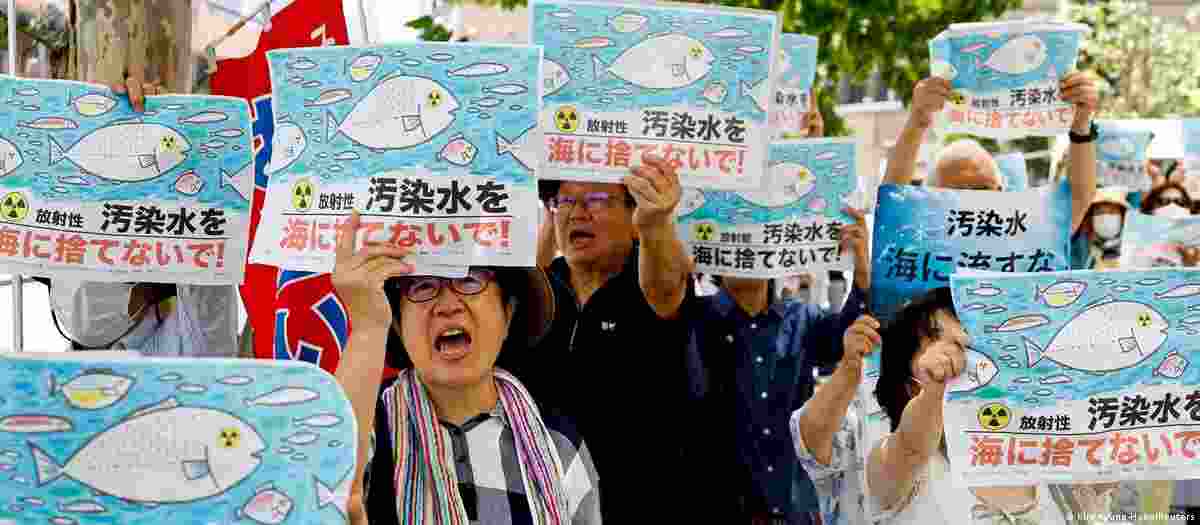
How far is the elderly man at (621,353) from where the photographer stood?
381 centimetres

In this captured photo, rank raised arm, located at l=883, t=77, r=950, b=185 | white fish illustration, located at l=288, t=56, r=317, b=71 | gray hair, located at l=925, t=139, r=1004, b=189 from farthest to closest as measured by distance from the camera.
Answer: gray hair, located at l=925, t=139, r=1004, b=189 → raised arm, located at l=883, t=77, r=950, b=185 → white fish illustration, located at l=288, t=56, r=317, b=71

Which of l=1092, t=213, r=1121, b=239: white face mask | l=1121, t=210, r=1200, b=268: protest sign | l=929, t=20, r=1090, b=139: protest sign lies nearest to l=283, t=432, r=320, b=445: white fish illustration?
l=929, t=20, r=1090, b=139: protest sign

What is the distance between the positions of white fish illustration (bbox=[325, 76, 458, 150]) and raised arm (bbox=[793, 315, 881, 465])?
112 centimetres

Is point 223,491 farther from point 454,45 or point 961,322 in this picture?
point 961,322

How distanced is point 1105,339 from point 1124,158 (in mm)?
3772

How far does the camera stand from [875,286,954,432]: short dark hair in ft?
11.2

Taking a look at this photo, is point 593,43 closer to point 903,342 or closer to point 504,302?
point 504,302

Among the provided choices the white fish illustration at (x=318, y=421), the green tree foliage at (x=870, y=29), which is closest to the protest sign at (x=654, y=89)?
the white fish illustration at (x=318, y=421)

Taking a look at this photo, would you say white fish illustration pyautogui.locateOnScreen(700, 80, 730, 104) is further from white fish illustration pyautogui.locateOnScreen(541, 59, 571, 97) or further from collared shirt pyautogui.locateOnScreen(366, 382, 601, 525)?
collared shirt pyautogui.locateOnScreen(366, 382, 601, 525)

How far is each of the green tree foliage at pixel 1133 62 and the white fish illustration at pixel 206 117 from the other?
55.8ft

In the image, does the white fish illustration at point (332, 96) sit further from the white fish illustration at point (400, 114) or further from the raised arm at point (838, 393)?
the raised arm at point (838, 393)

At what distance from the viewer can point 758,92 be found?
3.66 meters

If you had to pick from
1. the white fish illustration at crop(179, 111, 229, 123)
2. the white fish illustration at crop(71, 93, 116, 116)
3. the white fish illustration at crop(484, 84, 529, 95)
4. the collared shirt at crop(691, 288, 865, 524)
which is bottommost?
the collared shirt at crop(691, 288, 865, 524)

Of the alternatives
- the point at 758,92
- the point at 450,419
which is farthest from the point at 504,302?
the point at 758,92
